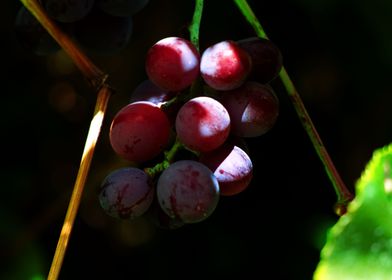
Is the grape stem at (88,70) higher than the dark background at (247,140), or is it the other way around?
the grape stem at (88,70)

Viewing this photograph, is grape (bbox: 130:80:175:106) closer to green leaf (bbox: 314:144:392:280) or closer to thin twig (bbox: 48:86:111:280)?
thin twig (bbox: 48:86:111:280)

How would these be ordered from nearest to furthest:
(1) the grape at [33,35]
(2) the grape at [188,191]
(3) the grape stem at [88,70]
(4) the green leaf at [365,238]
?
(4) the green leaf at [365,238], (2) the grape at [188,191], (3) the grape stem at [88,70], (1) the grape at [33,35]

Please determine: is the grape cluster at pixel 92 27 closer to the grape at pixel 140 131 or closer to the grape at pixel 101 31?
the grape at pixel 101 31

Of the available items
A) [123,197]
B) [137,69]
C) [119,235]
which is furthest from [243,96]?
[119,235]

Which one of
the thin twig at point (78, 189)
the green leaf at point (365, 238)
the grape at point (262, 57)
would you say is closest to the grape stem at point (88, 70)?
the thin twig at point (78, 189)

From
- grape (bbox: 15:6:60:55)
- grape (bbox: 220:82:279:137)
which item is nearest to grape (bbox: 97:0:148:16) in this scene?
grape (bbox: 15:6:60:55)
